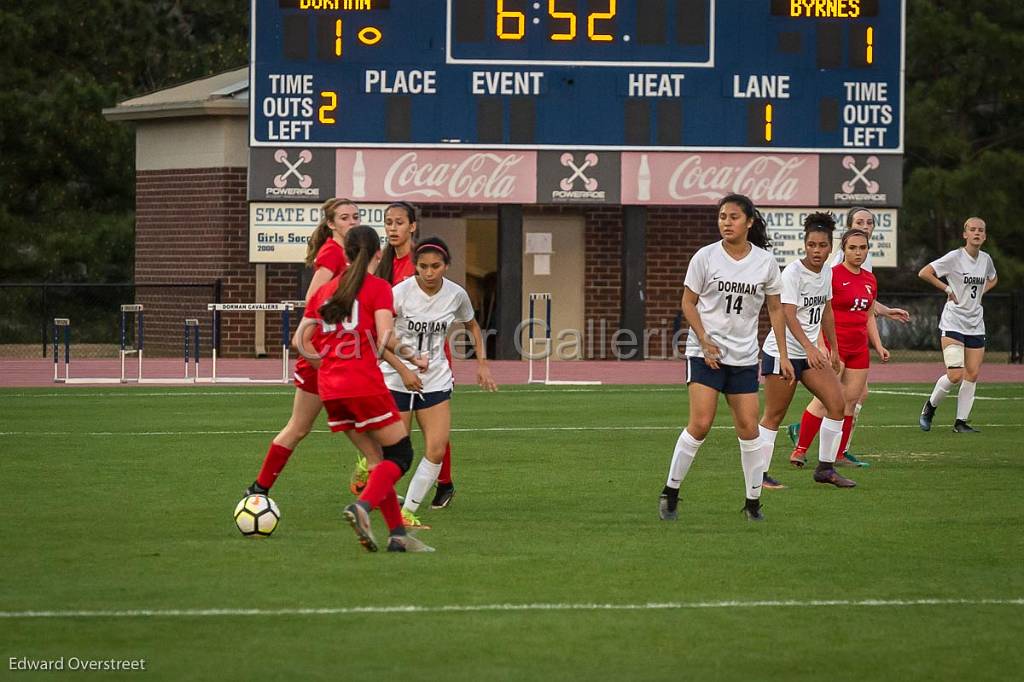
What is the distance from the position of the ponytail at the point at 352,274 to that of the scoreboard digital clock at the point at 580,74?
68.1 ft

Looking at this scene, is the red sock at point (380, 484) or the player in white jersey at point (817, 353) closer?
the red sock at point (380, 484)

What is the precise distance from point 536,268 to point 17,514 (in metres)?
23.8

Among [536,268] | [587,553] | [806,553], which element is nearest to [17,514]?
[587,553]

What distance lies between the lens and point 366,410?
975 centimetres

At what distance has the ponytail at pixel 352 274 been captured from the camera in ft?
31.6

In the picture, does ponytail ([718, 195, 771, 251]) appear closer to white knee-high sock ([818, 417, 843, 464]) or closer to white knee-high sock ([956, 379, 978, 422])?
white knee-high sock ([818, 417, 843, 464])

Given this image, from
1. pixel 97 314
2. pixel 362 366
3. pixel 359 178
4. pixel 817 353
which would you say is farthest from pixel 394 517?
pixel 97 314

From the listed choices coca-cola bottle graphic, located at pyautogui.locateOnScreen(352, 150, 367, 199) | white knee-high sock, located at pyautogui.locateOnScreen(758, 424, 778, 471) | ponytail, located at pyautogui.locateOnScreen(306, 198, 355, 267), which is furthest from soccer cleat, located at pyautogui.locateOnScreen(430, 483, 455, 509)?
coca-cola bottle graphic, located at pyautogui.locateOnScreen(352, 150, 367, 199)

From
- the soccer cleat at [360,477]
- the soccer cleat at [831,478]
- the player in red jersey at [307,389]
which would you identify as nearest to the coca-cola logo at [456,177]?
the soccer cleat at [831,478]

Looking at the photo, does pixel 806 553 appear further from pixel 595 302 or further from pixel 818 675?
pixel 595 302

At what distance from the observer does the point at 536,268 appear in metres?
35.1

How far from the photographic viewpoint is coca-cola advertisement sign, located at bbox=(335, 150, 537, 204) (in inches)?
1240

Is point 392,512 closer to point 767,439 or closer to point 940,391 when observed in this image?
point 767,439

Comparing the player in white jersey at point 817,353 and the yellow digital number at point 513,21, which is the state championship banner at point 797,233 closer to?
the yellow digital number at point 513,21
